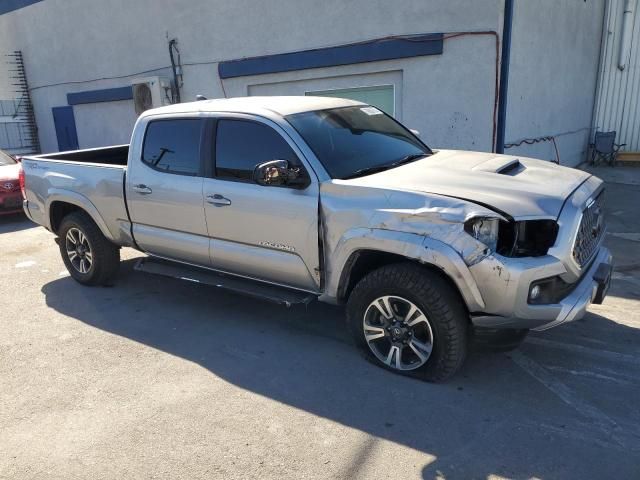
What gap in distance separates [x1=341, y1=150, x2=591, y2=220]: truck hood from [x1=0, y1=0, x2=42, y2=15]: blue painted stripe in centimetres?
1522

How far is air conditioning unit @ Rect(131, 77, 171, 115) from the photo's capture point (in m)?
11.7

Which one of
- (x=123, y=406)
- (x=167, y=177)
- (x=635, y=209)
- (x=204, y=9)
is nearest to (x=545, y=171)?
(x=167, y=177)

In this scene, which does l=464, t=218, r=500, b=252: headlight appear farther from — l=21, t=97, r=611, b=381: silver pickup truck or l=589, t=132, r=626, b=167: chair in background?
l=589, t=132, r=626, b=167: chair in background

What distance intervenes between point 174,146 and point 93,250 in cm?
161

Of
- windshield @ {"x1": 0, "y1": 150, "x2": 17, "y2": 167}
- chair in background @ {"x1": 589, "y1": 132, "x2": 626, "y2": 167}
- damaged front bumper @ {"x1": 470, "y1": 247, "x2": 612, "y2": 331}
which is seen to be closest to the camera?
damaged front bumper @ {"x1": 470, "y1": 247, "x2": 612, "y2": 331}

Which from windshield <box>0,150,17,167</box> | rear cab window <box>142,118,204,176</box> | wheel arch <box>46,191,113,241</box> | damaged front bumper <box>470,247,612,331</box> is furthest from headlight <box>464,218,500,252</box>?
windshield <box>0,150,17,167</box>

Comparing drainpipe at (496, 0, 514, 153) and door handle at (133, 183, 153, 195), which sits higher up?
drainpipe at (496, 0, 514, 153)

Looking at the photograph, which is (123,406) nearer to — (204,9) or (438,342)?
(438,342)

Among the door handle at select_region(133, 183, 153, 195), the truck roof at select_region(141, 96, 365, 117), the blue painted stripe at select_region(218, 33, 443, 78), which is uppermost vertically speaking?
the blue painted stripe at select_region(218, 33, 443, 78)

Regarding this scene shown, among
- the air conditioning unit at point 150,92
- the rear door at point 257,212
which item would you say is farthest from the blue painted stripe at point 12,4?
the rear door at point 257,212

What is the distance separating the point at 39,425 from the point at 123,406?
0.50 meters

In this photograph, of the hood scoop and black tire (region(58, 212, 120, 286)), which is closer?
the hood scoop

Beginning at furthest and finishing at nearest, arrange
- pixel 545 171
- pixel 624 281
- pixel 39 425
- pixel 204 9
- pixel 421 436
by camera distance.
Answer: pixel 204 9, pixel 624 281, pixel 545 171, pixel 39 425, pixel 421 436

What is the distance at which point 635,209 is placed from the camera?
8648 millimetres
